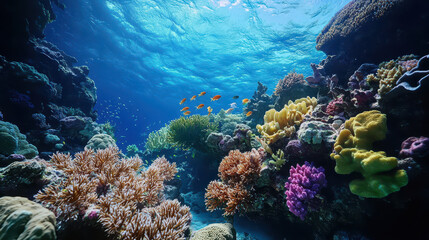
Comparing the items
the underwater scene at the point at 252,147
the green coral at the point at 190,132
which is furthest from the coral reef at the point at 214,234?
the green coral at the point at 190,132

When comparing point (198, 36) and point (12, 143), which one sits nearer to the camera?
point (12, 143)

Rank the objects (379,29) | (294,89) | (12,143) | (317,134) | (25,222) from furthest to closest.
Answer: (294,89)
(379,29)
(12,143)
(317,134)
(25,222)

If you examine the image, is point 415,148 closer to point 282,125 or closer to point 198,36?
point 282,125

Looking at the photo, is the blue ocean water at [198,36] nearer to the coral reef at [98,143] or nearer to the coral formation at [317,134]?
the coral reef at [98,143]

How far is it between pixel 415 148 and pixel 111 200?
468 cm

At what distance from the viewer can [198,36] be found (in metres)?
17.2

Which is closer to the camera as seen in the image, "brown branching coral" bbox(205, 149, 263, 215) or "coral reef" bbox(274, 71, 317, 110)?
"brown branching coral" bbox(205, 149, 263, 215)

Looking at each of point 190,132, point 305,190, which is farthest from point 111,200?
point 190,132

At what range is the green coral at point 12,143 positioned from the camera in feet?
15.0

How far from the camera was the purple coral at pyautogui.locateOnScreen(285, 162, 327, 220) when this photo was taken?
2770 mm

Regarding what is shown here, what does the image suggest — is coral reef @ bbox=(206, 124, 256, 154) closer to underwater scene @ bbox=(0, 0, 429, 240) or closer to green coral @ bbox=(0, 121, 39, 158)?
underwater scene @ bbox=(0, 0, 429, 240)

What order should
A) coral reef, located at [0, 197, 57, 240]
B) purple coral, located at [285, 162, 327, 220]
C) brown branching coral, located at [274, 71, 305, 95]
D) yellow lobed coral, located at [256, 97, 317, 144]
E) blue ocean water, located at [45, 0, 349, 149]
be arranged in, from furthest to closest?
1. blue ocean water, located at [45, 0, 349, 149]
2. brown branching coral, located at [274, 71, 305, 95]
3. yellow lobed coral, located at [256, 97, 317, 144]
4. purple coral, located at [285, 162, 327, 220]
5. coral reef, located at [0, 197, 57, 240]

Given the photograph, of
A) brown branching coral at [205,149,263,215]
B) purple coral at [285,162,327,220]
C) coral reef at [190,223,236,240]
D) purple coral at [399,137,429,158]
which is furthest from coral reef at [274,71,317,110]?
coral reef at [190,223,236,240]

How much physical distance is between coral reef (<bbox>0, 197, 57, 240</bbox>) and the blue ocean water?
50.9 feet
